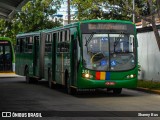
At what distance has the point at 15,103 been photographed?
57.3 ft

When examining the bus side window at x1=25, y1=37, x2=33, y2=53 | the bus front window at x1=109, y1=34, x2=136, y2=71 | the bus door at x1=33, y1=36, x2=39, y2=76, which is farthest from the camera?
the bus side window at x1=25, y1=37, x2=33, y2=53

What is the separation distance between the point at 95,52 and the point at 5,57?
20.2 m

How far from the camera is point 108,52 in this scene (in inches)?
806

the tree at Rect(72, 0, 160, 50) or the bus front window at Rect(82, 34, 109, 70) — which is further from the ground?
the tree at Rect(72, 0, 160, 50)

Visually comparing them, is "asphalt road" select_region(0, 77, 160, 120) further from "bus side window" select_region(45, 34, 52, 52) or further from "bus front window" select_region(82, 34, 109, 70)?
"bus side window" select_region(45, 34, 52, 52)

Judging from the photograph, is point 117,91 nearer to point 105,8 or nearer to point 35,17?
point 105,8

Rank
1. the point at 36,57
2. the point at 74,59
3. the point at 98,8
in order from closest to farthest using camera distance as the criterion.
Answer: the point at 74,59
the point at 36,57
the point at 98,8

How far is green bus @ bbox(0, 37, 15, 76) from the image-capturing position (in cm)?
3920

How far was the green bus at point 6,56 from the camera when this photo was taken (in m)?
39.2

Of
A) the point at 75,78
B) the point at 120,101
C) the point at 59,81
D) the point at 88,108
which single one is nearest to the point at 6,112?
the point at 88,108

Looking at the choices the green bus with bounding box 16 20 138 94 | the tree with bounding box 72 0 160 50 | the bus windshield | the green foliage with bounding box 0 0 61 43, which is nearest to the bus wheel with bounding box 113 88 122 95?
the green bus with bounding box 16 20 138 94

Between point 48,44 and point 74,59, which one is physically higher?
point 48,44

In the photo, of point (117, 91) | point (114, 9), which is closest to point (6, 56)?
point (114, 9)

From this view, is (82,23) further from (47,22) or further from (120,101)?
(47,22)
